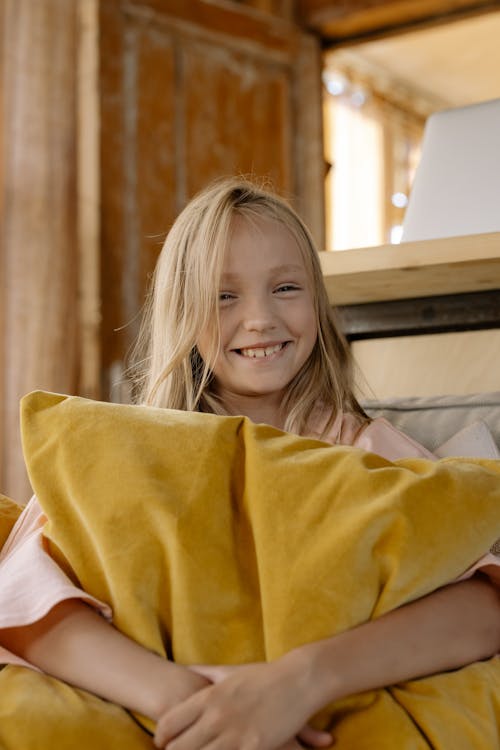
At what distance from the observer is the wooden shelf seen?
1.38 m

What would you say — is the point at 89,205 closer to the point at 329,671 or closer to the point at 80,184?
the point at 80,184

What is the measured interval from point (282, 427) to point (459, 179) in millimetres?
514

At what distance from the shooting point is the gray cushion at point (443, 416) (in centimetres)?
126

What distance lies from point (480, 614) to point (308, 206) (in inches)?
110

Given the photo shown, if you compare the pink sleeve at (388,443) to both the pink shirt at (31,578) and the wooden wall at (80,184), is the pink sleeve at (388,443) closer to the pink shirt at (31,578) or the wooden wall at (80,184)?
the pink shirt at (31,578)

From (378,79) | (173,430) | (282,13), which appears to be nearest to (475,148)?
(173,430)

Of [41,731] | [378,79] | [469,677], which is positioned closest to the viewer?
[41,731]

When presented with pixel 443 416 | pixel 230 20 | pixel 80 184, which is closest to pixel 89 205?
pixel 80 184

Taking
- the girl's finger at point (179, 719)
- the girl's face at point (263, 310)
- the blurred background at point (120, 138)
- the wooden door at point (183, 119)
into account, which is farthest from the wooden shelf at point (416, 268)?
the wooden door at point (183, 119)

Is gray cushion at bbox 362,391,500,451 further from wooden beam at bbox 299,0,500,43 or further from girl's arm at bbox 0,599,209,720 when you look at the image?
wooden beam at bbox 299,0,500,43

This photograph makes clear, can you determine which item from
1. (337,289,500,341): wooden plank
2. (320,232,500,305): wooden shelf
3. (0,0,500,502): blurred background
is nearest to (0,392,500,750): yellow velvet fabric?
(320,232,500,305): wooden shelf

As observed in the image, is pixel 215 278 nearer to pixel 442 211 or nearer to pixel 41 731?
pixel 442 211

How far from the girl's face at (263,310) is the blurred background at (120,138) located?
132cm

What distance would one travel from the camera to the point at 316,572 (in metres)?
0.81
